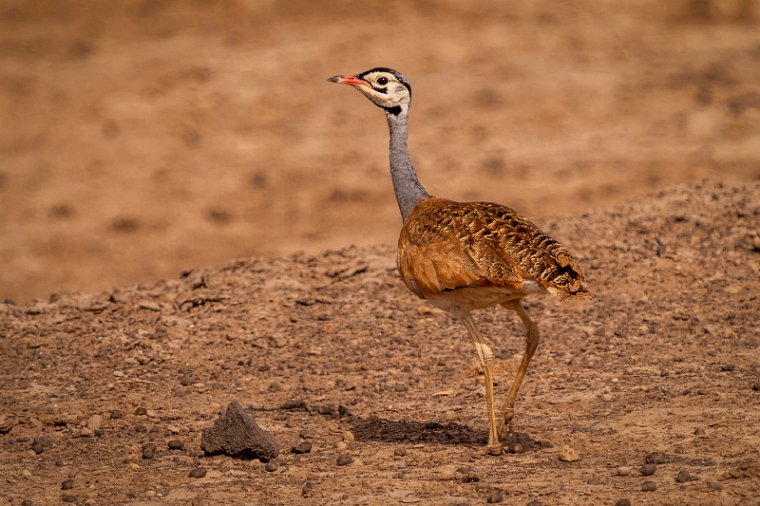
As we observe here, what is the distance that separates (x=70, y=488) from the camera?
281 inches

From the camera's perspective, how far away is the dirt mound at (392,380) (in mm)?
6973

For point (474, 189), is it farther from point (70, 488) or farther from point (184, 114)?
point (70, 488)

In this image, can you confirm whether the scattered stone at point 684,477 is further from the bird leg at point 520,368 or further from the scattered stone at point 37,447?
the scattered stone at point 37,447

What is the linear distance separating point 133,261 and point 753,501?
11495 mm

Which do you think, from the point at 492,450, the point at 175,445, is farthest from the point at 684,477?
the point at 175,445

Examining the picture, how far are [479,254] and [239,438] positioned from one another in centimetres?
189

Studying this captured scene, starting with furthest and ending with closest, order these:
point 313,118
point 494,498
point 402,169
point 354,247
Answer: point 313,118
point 354,247
point 402,169
point 494,498

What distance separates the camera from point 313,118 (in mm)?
19219

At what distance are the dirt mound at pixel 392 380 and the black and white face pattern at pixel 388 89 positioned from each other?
7.05 ft

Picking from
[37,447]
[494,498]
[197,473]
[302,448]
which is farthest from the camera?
[37,447]

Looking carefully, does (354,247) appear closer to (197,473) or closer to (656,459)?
(197,473)

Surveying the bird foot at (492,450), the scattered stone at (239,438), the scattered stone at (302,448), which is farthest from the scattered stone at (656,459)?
the scattered stone at (239,438)

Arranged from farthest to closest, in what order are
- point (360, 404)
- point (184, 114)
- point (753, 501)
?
1. point (184, 114)
2. point (360, 404)
3. point (753, 501)

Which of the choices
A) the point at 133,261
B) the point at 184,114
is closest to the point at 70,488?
the point at 133,261
